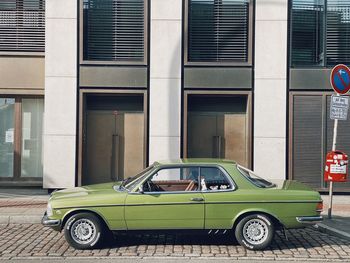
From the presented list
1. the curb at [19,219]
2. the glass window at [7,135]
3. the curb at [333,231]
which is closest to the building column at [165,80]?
the curb at [19,219]

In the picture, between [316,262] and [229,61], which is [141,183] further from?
[229,61]

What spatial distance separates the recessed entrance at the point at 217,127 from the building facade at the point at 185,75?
0.14 ft

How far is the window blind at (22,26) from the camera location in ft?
45.7

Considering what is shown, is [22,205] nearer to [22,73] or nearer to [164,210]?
[22,73]

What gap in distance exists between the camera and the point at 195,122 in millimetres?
13938

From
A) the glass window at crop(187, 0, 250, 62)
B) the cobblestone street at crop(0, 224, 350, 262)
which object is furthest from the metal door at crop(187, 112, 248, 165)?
the cobblestone street at crop(0, 224, 350, 262)

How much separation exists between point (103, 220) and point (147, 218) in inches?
28.6

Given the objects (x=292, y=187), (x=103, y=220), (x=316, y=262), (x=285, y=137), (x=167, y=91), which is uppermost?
(x=167, y=91)

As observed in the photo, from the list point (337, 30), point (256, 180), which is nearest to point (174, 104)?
point (337, 30)

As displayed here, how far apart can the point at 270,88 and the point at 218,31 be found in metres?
2.21

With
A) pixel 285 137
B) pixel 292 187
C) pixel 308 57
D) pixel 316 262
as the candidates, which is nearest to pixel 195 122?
pixel 285 137

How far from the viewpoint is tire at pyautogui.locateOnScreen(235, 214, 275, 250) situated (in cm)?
761

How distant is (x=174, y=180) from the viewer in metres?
8.05

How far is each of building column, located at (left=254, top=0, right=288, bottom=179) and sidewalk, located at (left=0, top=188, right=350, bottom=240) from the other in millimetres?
1870
